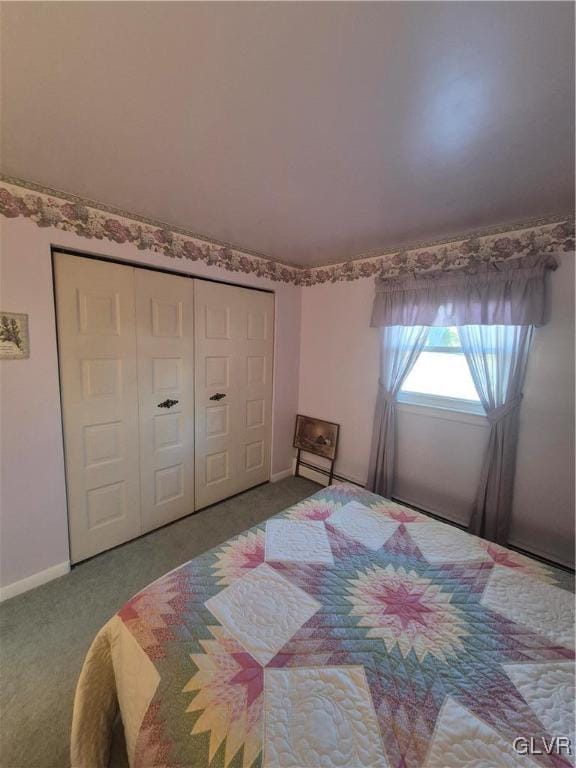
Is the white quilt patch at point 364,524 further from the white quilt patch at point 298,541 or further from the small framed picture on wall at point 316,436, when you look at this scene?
the small framed picture on wall at point 316,436

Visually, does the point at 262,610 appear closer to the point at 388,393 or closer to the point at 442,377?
the point at 388,393

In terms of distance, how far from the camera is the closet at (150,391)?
1948mm

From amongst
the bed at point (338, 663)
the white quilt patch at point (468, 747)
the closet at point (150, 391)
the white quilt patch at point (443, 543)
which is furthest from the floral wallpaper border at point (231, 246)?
the white quilt patch at point (468, 747)

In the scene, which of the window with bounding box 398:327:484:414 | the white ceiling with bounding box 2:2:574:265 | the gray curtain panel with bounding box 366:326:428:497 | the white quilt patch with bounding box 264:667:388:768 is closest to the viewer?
the white quilt patch with bounding box 264:667:388:768

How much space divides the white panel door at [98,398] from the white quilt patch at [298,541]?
130 centimetres

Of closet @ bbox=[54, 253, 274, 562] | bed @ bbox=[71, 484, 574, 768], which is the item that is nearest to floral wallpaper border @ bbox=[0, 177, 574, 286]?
closet @ bbox=[54, 253, 274, 562]

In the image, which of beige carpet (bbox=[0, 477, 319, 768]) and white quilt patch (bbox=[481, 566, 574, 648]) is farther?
beige carpet (bbox=[0, 477, 319, 768])

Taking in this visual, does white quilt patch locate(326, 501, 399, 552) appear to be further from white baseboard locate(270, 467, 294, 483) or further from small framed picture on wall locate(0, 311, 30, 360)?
small framed picture on wall locate(0, 311, 30, 360)

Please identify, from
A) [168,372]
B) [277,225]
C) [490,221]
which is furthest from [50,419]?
[490,221]

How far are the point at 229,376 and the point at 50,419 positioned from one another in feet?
4.42

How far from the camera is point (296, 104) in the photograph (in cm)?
108

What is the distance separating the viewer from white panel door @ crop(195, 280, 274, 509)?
2.59 m

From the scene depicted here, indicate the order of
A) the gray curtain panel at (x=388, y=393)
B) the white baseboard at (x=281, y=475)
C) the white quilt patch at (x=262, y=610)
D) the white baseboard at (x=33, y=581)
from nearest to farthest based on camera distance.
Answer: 1. the white quilt patch at (x=262, y=610)
2. the white baseboard at (x=33, y=581)
3. the gray curtain panel at (x=388, y=393)
4. the white baseboard at (x=281, y=475)

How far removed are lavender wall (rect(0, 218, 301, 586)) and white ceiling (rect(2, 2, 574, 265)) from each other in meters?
0.34
